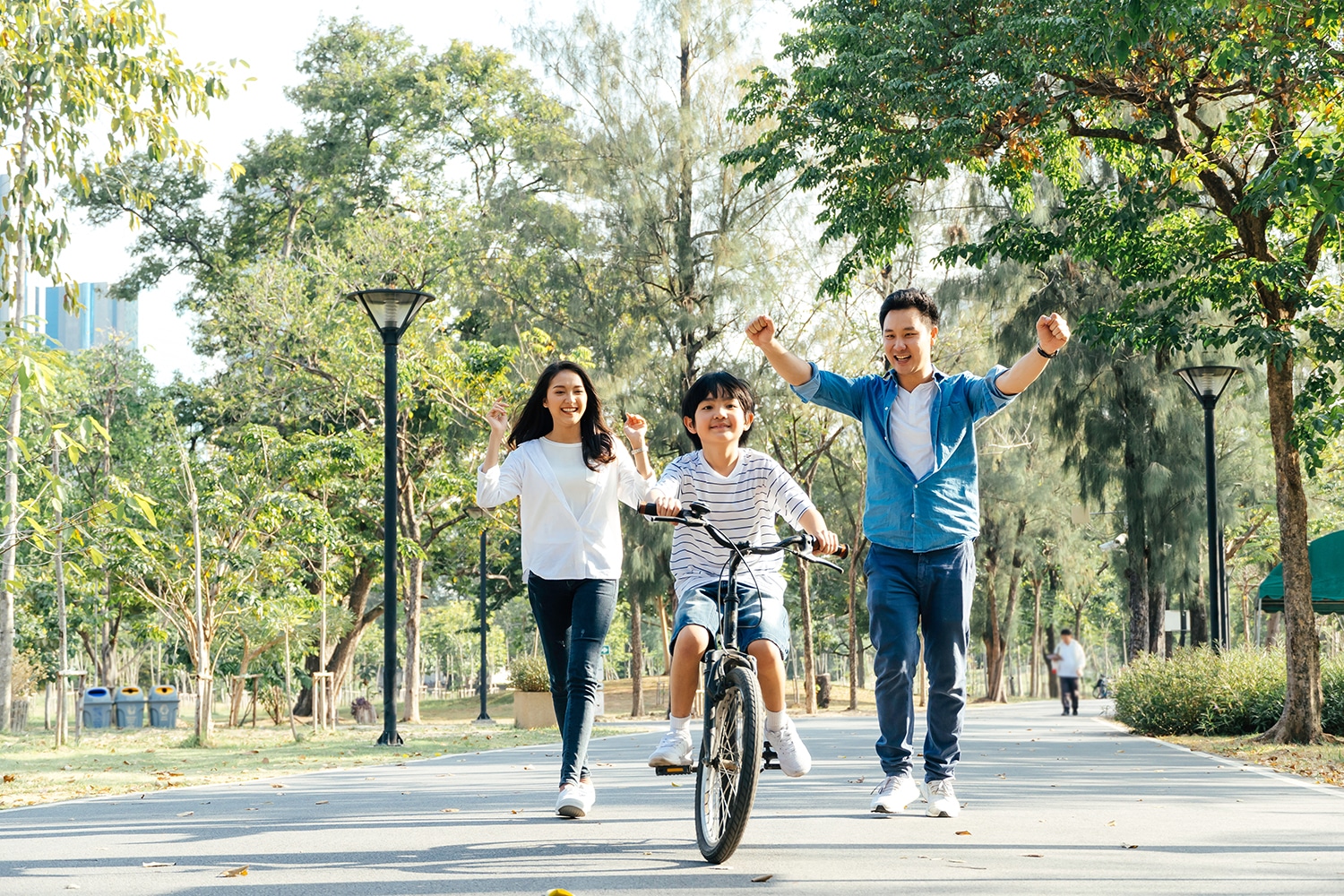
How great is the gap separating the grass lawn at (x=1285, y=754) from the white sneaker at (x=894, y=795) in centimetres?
434

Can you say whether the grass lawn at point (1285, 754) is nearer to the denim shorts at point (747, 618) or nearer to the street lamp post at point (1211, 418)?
the street lamp post at point (1211, 418)

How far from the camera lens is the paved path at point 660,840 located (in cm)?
450

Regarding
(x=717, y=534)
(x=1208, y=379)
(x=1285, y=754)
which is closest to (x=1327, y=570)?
(x=1208, y=379)

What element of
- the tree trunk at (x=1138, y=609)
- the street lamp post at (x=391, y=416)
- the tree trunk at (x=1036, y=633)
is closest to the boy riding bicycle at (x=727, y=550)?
the street lamp post at (x=391, y=416)

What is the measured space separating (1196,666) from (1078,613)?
40.1 metres

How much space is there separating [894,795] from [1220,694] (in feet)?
36.6

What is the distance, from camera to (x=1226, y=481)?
2822 centimetres

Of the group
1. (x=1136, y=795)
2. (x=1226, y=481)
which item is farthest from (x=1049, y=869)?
(x=1226, y=481)

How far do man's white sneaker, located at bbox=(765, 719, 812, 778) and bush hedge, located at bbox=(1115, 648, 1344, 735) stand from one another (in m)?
11.4

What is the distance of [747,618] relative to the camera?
18.3ft

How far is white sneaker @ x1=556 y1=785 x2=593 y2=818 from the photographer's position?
19.4 feet

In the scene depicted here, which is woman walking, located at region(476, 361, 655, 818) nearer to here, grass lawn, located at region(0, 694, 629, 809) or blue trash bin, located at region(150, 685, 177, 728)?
grass lawn, located at region(0, 694, 629, 809)

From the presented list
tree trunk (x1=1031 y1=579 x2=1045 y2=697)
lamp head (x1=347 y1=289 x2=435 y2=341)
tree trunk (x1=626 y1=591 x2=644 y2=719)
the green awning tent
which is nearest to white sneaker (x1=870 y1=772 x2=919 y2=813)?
lamp head (x1=347 y1=289 x2=435 y2=341)

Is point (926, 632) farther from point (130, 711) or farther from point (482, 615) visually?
point (130, 711)
